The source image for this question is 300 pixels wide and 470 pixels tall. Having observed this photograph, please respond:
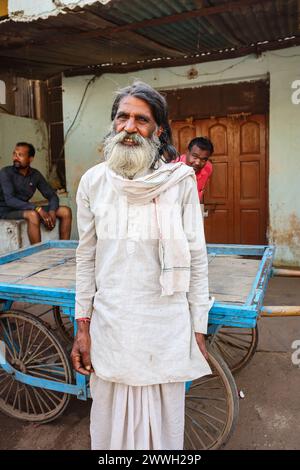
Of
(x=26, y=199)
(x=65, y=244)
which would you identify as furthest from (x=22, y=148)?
(x=65, y=244)

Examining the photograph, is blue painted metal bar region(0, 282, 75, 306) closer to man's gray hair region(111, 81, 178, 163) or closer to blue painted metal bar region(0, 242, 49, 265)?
blue painted metal bar region(0, 242, 49, 265)

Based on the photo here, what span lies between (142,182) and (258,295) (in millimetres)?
925

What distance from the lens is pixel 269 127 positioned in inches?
245

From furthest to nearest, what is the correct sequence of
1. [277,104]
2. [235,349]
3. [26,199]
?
[277,104] < [26,199] < [235,349]

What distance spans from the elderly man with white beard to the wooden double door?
492 centimetres

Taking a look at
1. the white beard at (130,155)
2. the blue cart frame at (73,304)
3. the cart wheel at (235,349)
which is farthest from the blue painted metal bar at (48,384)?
the white beard at (130,155)

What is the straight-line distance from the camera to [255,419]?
2791 millimetres

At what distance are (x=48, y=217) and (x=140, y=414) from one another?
3.91 meters

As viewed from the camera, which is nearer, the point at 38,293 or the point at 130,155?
the point at 130,155

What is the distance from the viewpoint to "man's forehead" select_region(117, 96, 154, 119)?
1.85 meters

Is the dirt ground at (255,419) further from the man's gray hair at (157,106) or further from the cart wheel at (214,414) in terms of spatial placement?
the man's gray hair at (157,106)

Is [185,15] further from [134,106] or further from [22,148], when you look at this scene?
[134,106]

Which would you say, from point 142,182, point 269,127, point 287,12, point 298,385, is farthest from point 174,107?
point 142,182

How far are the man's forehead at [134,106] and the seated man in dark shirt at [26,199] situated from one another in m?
3.74
